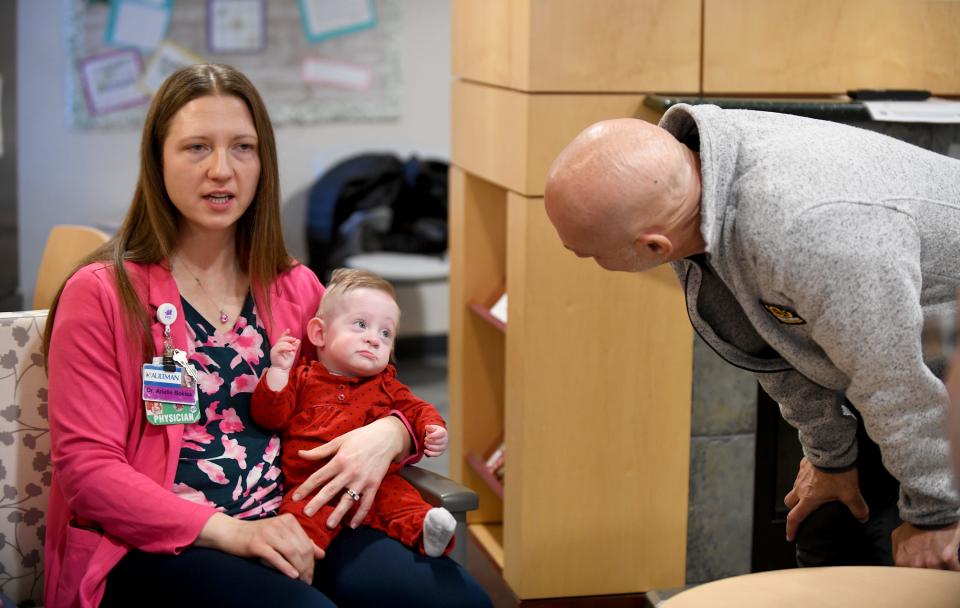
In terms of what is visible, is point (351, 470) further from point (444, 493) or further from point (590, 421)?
point (590, 421)

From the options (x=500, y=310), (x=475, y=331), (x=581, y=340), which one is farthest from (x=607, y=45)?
(x=475, y=331)

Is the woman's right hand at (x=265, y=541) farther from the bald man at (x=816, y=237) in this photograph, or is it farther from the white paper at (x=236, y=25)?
the white paper at (x=236, y=25)

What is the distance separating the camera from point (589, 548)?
11.2ft

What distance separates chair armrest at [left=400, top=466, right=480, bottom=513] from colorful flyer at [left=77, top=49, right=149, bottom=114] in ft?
14.2

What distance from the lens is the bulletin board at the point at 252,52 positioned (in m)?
6.05

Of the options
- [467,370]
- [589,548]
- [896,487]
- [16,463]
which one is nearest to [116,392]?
[16,463]

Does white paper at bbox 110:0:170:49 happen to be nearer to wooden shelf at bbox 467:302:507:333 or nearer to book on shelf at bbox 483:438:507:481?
wooden shelf at bbox 467:302:507:333

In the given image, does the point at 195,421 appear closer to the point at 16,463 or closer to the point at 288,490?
the point at 288,490

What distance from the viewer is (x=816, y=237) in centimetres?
169

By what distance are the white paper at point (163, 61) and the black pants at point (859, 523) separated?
4804 mm

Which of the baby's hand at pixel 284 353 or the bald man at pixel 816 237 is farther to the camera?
the baby's hand at pixel 284 353

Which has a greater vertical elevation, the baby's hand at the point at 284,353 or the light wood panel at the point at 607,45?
the light wood panel at the point at 607,45

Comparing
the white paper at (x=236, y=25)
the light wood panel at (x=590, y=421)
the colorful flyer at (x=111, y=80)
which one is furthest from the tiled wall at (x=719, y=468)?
the colorful flyer at (x=111, y=80)

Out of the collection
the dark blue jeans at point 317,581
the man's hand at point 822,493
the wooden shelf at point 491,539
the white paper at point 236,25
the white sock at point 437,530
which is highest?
the white paper at point 236,25
